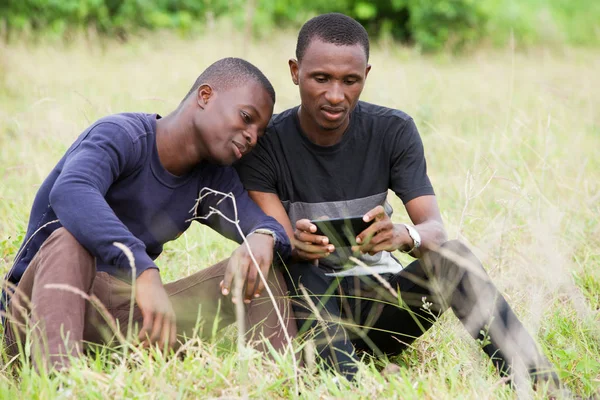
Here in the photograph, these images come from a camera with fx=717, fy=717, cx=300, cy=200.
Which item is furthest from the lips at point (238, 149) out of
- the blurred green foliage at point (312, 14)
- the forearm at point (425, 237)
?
the blurred green foliage at point (312, 14)

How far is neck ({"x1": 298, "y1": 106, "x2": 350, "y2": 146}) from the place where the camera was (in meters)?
2.92

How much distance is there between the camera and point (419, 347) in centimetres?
285

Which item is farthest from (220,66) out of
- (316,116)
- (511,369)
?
(511,369)

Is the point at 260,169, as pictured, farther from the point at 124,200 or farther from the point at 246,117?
the point at 124,200

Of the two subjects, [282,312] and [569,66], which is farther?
[569,66]

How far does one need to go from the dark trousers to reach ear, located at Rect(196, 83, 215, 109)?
2.42 feet

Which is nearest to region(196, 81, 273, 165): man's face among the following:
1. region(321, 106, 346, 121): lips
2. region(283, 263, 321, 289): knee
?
region(321, 106, 346, 121): lips

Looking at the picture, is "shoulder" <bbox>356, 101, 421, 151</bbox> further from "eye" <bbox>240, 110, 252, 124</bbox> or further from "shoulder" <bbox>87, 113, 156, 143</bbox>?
"shoulder" <bbox>87, 113, 156, 143</bbox>

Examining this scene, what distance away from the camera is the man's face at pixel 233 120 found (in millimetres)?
2699

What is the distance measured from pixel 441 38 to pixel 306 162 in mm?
9129

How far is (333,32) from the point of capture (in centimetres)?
286

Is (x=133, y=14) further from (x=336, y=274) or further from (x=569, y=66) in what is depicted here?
(x=336, y=274)

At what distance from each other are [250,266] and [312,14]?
9.93m

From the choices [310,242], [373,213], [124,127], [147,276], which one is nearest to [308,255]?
[310,242]
